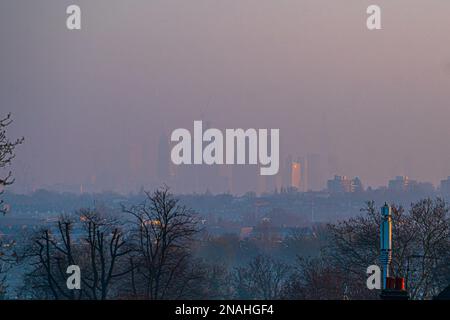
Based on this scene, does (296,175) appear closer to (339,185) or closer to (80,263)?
(339,185)

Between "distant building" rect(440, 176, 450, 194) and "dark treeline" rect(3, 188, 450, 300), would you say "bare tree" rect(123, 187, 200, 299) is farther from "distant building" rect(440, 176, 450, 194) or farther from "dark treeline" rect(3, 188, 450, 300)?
"distant building" rect(440, 176, 450, 194)

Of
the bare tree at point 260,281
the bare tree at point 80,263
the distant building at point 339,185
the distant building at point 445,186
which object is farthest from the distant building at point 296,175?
the bare tree at point 80,263

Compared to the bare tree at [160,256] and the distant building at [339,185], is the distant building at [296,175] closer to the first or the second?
the distant building at [339,185]

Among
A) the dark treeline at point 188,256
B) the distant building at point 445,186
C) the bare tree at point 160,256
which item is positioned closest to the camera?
the bare tree at point 160,256

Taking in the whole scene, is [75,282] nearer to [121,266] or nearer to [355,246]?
[355,246]

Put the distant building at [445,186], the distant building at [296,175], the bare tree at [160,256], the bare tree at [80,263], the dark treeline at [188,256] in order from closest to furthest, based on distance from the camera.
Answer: the bare tree at [80,263]
the bare tree at [160,256]
the dark treeline at [188,256]
the distant building at [445,186]
the distant building at [296,175]

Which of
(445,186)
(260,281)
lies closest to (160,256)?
(260,281)

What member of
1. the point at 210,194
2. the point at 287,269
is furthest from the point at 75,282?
the point at 210,194

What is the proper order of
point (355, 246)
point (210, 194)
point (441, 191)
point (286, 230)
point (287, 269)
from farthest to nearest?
point (210, 194)
point (286, 230)
point (441, 191)
point (287, 269)
point (355, 246)
